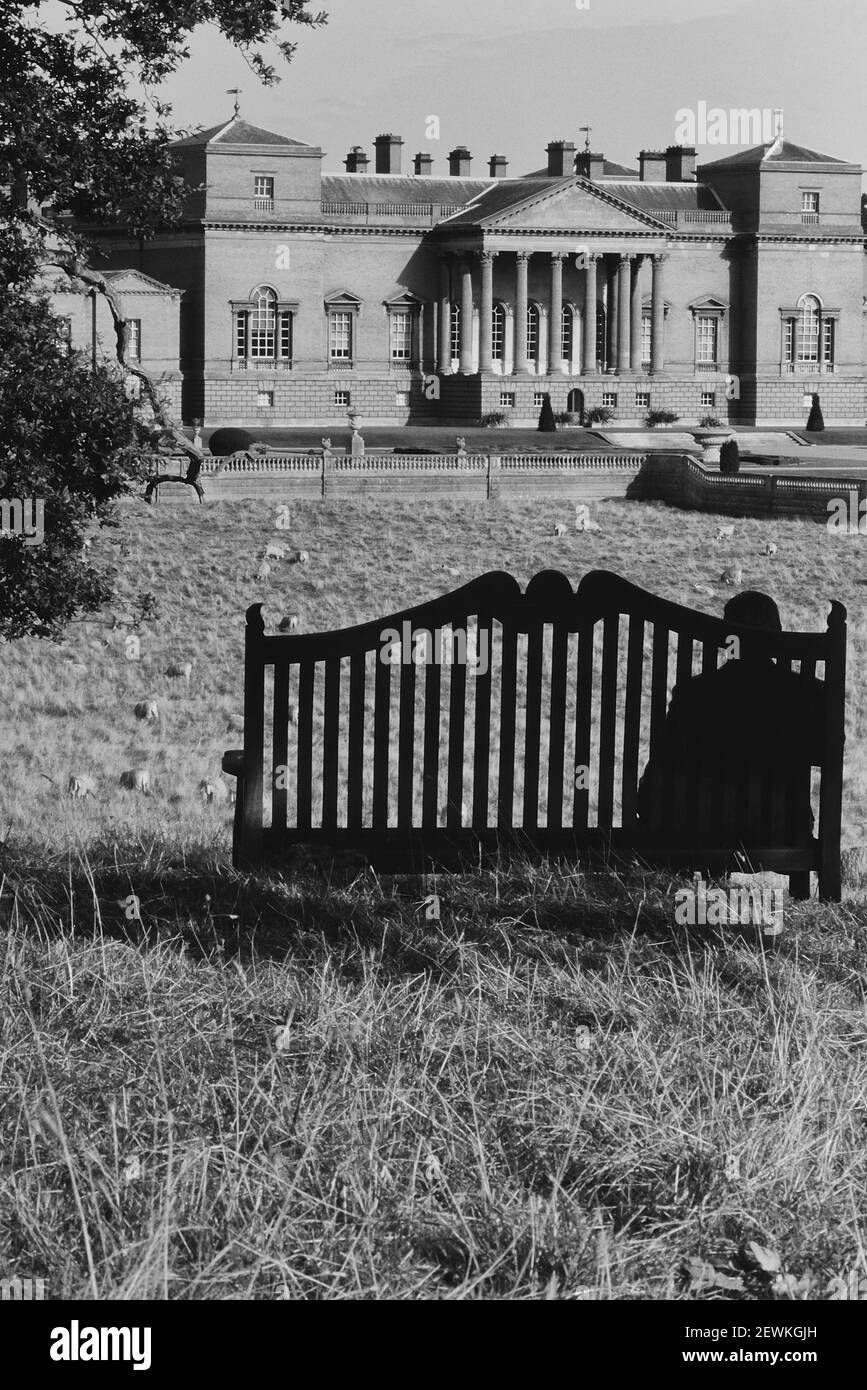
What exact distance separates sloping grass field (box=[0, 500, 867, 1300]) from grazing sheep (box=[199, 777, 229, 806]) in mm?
5412

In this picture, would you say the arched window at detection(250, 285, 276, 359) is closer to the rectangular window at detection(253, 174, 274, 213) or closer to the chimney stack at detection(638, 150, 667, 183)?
the rectangular window at detection(253, 174, 274, 213)

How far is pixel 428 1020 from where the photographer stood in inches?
181

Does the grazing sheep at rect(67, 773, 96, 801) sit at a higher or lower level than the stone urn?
lower

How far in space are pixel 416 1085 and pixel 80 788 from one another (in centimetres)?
957

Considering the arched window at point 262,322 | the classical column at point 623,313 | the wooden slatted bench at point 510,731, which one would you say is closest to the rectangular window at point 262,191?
the arched window at point 262,322

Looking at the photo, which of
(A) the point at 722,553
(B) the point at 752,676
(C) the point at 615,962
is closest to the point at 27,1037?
(C) the point at 615,962

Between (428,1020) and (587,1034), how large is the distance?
435 mm

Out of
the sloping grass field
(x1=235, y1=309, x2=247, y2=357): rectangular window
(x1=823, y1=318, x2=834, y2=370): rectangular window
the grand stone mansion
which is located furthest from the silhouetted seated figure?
(x1=823, y1=318, x2=834, y2=370): rectangular window

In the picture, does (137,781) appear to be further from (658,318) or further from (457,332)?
(658,318)

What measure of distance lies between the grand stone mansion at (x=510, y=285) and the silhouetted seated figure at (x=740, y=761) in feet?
182

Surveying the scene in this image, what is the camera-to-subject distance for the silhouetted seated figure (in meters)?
6.39

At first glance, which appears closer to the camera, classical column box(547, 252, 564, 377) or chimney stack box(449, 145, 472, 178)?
classical column box(547, 252, 564, 377)
